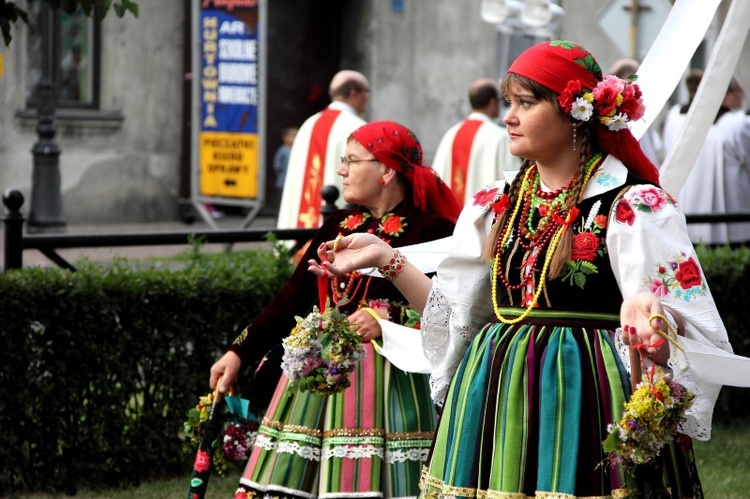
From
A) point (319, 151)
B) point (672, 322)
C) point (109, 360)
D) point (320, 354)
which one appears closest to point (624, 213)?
point (672, 322)

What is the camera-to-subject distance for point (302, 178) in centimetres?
962

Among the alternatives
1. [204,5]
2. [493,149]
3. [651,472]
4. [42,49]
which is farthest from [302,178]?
[42,49]

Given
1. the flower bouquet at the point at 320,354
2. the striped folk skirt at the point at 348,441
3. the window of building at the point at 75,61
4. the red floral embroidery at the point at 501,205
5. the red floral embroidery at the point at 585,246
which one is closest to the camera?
the red floral embroidery at the point at 585,246

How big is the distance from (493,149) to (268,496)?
19.7 ft

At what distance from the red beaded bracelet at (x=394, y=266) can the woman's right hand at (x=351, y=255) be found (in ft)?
0.05

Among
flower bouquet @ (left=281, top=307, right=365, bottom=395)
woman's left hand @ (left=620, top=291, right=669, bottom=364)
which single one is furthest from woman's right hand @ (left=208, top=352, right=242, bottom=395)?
woman's left hand @ (left=620, top=291, right=669, bottom=364)

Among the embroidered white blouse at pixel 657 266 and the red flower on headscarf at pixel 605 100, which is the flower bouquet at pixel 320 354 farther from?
the red flower on headscarf at pixel 605 100

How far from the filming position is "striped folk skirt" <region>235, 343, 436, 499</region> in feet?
15.0

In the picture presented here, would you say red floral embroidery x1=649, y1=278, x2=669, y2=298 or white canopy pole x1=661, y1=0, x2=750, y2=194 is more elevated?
white canopy pole x1=661, y1=0, x2=750, y2=194

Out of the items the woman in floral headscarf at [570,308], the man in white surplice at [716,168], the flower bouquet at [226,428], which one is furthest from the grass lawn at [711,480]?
the man in white surplice at [716,168]

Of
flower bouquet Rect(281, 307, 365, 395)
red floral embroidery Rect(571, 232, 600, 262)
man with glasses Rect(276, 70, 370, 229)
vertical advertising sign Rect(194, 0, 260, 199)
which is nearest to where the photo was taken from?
red floral embroidery Rect(571, 232, 600, 262)

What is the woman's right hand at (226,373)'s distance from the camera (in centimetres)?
439

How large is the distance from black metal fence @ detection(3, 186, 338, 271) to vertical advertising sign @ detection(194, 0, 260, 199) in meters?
7.59

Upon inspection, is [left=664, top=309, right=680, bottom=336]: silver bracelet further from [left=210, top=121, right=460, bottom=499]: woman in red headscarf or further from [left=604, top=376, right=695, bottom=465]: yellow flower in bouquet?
[left=210, top=121, right=460, bottom=499]: woman in red headscarf
